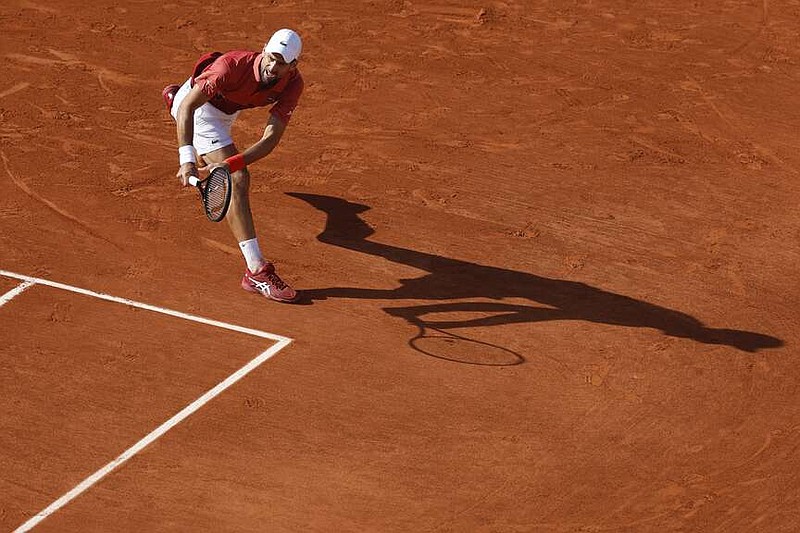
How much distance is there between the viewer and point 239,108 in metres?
11.2

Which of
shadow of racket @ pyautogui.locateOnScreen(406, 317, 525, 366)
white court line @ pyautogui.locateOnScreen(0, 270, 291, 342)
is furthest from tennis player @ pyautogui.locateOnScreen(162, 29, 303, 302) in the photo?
shadow of racket @ pyautogui.locateOnScreen(406, 317, 525, 366)

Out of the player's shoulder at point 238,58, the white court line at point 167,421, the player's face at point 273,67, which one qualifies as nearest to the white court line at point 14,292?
the white court line at point 167,421

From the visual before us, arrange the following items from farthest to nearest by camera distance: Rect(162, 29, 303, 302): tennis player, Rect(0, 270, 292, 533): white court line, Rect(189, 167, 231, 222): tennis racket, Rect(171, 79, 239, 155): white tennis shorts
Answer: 1. Rect(171, 79, 239, 155): white tennis shorts
2. Rect(162, 29, 303, 302): tennis player
3. Rect(189, 167, 231, 222): tennis racket
4. Rect(0, 270, 292, 533): white court line

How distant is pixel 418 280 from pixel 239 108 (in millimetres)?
2224

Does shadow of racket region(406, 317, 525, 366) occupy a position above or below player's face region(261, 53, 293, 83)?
below

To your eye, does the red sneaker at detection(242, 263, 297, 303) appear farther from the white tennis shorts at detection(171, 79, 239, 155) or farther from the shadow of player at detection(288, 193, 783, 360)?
the white tennis shorts at detection(171, 79, 239, 155)

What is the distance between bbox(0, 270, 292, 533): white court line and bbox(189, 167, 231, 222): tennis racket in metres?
0.94

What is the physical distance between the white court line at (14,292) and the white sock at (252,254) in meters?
1.87

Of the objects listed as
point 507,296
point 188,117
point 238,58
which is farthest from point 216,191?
point 507,296

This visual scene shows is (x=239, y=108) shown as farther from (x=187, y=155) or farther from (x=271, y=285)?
(x=271, y=285)

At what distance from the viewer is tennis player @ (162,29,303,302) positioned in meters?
10.4

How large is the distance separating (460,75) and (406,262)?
460 cm

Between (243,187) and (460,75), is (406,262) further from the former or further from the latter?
(460,75)

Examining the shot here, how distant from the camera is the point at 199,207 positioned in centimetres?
1228
